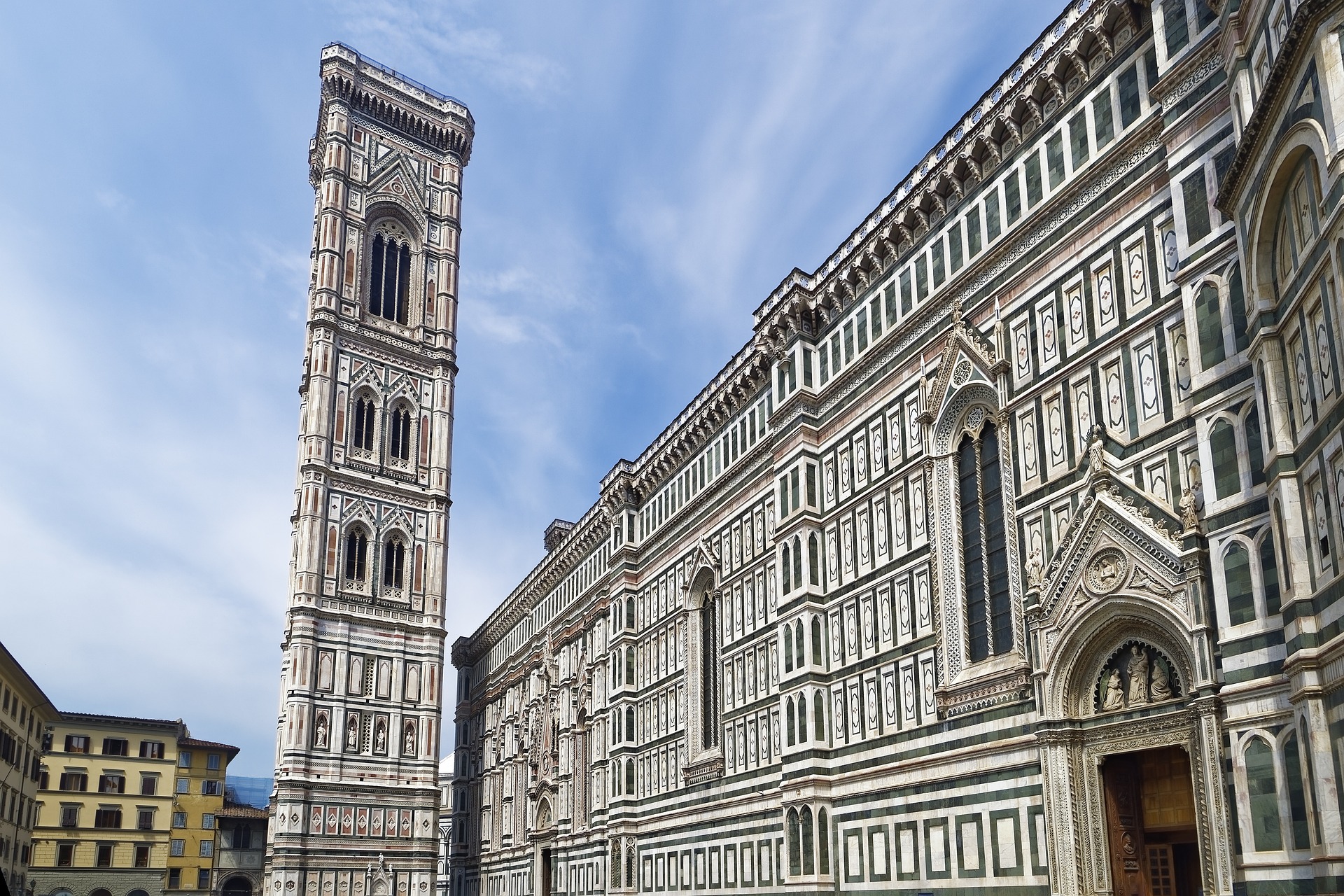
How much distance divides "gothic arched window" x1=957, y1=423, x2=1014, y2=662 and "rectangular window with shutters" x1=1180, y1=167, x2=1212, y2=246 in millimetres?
7253

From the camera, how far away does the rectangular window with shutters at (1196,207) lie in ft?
76.4

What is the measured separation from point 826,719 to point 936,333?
1179cm

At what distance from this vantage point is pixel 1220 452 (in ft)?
72.2

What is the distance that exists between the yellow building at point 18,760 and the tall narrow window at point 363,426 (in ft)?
75.1

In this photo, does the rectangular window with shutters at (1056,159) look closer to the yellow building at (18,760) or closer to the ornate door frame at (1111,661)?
the ornate door frame at (1111,661)

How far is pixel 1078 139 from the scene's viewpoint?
27.9 m

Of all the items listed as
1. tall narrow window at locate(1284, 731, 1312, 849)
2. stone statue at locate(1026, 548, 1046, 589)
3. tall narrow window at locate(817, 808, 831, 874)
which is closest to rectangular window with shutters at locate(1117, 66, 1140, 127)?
stone statue at locate(1026, 548, 1046, 589)

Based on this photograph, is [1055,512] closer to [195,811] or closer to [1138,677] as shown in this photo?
[1138,677]

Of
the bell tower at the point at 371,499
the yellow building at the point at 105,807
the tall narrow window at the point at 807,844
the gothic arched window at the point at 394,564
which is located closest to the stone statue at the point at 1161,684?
the tall narrow window at the point at 807,844

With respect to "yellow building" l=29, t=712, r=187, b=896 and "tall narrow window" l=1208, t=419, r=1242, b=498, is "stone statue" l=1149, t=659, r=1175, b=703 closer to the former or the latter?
"tall narrow window" l=1208, t=419, r=1242, b=498

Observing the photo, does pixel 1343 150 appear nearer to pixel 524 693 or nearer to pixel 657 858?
pixel 657 858

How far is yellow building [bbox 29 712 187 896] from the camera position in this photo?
78562 millimetres

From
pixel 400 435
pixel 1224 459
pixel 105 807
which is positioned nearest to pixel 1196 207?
pixel 1224 459

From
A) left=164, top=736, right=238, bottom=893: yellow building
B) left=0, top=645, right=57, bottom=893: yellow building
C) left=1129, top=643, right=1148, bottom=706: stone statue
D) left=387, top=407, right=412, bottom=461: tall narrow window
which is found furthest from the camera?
left=164, top=736, right=238, bottom=893: yellow building
